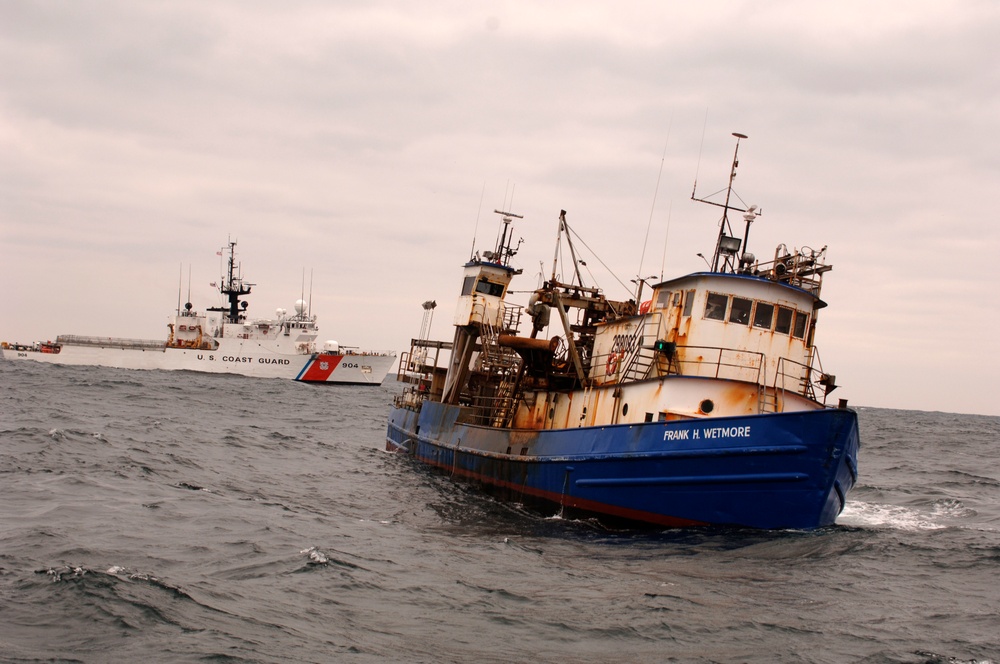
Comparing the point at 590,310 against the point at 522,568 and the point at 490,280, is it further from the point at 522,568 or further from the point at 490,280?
the point at 522,568

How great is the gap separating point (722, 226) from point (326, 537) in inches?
440

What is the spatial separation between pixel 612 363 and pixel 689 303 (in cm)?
284

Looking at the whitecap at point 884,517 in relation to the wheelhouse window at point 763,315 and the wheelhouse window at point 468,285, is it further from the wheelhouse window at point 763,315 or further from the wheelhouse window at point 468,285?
the wheelhouse window at point 468,285

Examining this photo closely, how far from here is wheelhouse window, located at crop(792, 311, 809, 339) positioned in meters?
19.2

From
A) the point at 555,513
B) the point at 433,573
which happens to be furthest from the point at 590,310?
the point at 433,573

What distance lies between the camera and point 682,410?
59.9 feet

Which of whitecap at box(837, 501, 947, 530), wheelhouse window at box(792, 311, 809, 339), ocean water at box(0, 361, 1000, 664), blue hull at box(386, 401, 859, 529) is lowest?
ocean water at box(0, 361, 1000, 664)

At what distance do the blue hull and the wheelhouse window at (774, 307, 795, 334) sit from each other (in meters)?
2.59

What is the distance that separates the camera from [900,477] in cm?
3206

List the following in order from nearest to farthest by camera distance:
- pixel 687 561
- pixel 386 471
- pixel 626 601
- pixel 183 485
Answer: pixel 626 601, pixel 687 561, pixel 183 485, pixel 386 471

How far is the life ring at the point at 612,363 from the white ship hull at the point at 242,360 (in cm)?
6918

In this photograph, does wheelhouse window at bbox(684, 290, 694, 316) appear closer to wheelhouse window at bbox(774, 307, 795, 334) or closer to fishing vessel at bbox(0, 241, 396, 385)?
wheelhouse window at bbox(774, 307, 795, 334)

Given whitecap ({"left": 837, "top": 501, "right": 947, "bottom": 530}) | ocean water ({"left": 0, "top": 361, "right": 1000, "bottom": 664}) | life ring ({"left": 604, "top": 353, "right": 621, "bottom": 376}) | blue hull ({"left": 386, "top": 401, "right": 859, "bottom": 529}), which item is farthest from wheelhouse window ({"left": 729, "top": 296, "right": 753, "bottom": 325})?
whitecap ({"left": 837, "top": 501, "right": 947, "bottom": 530})

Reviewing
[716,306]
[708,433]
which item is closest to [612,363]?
[716,306]
